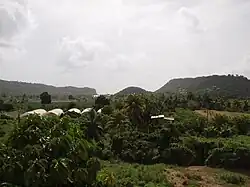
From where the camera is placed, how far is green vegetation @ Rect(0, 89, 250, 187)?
1923 cm

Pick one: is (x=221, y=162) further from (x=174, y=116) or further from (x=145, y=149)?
(x=174, y=116)

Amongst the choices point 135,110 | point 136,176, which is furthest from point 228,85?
point 136,176

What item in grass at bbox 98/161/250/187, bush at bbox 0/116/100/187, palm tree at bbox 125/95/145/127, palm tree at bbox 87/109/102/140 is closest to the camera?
bush at bbox 0/116/100/187

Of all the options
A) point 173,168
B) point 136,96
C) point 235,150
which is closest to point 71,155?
point 173,168

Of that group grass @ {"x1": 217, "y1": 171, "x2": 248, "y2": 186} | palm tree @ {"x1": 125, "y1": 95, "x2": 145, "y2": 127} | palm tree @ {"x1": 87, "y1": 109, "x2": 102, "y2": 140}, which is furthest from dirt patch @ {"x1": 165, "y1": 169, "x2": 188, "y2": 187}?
palm tree @ {"x1": 125, "y1": 95, "x2": 145, "y2": 127}

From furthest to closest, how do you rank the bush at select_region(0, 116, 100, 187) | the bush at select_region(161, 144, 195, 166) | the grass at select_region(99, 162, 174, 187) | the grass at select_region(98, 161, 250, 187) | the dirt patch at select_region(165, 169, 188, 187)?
the bush at select_region(161, 144, 195, 166)
the dirt patch at select_region(165, 169, 188, 187)
the grass at select_region(98, 161, 250, 187)
the grass at select_region(99, 162, 174, 187)
the bush at select_region(0, 116, 100, 187)

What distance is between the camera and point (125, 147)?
33281mm

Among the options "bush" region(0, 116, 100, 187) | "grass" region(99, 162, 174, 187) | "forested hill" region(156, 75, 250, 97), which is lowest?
"grass" region(99, 162, 174, 187)

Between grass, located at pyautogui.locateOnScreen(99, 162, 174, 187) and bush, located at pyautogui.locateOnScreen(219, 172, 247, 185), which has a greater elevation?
grass, located at pyautogui.locateOnScreen(99, 162, 174, 187)

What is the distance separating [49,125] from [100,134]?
51.3ft

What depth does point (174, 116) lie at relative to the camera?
154 feet

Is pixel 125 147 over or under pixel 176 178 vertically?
over

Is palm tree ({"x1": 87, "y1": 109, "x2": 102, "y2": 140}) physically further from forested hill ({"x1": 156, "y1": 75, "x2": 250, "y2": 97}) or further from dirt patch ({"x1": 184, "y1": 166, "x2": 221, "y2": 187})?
forested hill ({"x1": 156, "y1": 75, "x2": 250, "y2": 97})

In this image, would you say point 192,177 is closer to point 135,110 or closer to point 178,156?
point 178,156
